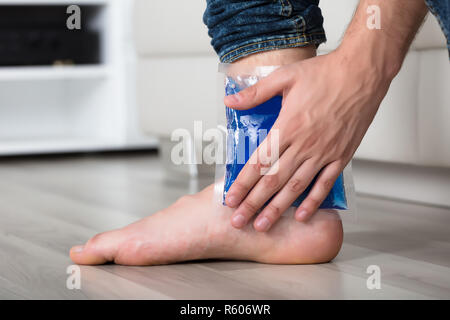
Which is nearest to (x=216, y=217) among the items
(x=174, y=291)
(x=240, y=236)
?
(x=240, y=236)

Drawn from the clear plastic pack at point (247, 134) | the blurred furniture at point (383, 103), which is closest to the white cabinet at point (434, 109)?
the blurred furniture at point (383, 103)

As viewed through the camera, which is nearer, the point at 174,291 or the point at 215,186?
the point at 174,291

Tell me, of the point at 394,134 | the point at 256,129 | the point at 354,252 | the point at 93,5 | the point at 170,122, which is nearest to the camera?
the point at 256,129

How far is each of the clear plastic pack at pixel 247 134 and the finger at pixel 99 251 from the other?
0.14 metres

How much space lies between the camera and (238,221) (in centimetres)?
81

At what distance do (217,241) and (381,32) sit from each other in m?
0.31

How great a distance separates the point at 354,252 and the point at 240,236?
180mm

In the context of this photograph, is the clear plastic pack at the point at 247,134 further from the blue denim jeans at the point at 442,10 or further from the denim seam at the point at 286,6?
the blue denim jeans at the point at 442,10

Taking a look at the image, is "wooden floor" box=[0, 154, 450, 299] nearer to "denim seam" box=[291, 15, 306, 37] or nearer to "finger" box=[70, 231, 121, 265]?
"finger" box=[70, 231, 121, 265]

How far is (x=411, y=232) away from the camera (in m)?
1.07

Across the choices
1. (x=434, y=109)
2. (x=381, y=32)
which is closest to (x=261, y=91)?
(x=381, y=32)

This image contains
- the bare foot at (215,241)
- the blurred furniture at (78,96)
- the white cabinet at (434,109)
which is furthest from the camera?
the blurred furniture at (78,96)

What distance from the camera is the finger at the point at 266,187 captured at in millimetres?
763

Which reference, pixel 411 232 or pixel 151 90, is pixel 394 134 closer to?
pixel 411 232
